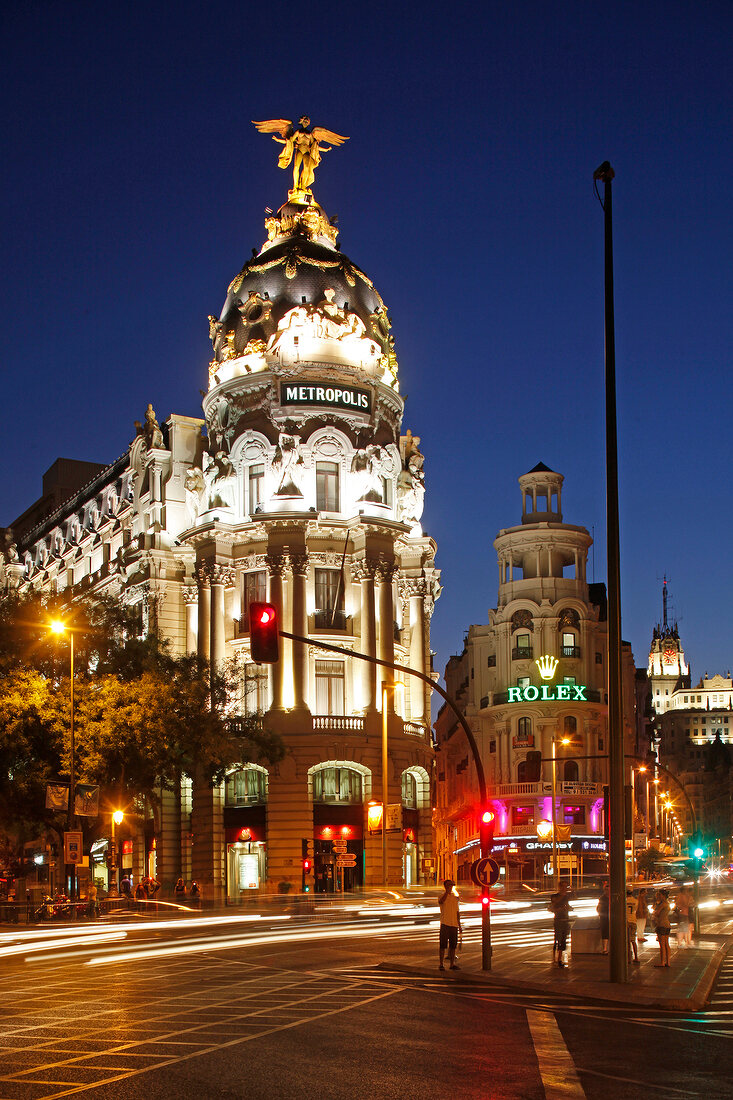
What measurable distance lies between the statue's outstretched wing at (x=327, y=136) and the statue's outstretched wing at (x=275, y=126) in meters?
1.54

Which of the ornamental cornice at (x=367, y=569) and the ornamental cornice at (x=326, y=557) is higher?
the ornamental cornice at (x=326, y=557)

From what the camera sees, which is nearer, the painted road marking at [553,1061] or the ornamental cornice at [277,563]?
the painted road marking at [553,1061]

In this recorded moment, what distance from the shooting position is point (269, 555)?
226 feet

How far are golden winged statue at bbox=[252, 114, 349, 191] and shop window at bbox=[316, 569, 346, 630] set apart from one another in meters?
24.1

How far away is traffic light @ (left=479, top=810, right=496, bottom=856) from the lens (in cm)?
2628

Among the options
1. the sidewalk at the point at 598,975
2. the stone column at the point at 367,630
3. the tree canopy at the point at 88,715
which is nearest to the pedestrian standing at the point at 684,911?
the sidewalk at the point at 598,975

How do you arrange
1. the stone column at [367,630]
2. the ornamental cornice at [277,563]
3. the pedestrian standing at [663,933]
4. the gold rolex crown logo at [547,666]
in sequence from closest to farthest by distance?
the pedestrian standing at [663,933] < the stone column at [367,630] < the ornamental cornice at [277,563] < the gold rolex crown logo at [547,666]

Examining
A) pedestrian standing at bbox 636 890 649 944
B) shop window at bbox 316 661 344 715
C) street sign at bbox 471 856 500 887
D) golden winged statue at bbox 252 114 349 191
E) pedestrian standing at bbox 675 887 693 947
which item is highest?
golden winged statue at bbox 252 114 349 191

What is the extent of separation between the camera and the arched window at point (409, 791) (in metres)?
71.9

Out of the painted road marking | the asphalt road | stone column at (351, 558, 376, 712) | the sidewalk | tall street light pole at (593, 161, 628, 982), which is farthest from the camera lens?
stone column at (351, 558, 376, 712)

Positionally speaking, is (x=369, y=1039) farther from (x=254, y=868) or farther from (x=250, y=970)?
(x=254, y=868)

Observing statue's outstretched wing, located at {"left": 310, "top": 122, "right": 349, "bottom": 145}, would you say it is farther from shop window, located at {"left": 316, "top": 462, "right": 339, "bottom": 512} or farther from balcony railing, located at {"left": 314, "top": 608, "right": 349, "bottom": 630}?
balcony railing, located at {"left": 314, "top": 608, "right": 349, "bottom": 630}

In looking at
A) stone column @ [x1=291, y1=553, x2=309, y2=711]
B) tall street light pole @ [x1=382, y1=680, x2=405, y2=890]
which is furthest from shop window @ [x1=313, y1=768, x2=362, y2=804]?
stone column @ [x1=291, y1=553, x2=309, y2=711]

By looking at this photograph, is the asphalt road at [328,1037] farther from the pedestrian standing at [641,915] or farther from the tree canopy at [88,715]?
the tree canopy at [88,715]
